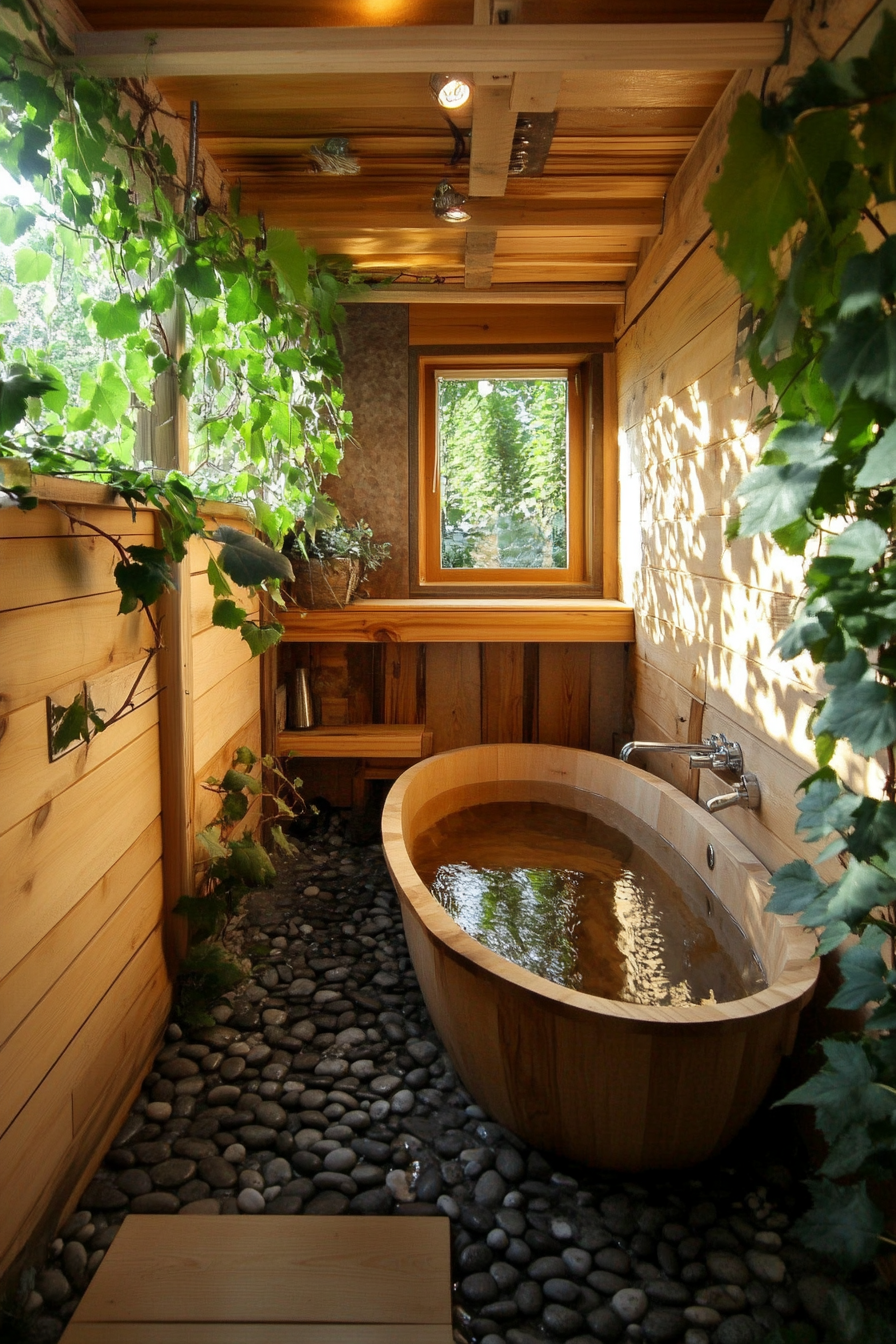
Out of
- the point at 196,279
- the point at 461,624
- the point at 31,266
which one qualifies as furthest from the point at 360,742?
the point at 31,266

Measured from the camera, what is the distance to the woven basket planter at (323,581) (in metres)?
3.59

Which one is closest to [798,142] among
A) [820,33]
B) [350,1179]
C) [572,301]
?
[820,33]

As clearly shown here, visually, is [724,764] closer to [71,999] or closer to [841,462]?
[841,462]

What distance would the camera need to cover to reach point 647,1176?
1645 mm

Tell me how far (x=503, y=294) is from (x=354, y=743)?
197 cm

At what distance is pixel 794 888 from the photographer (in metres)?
1.33

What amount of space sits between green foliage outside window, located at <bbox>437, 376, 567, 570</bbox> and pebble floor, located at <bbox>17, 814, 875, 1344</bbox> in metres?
2.38

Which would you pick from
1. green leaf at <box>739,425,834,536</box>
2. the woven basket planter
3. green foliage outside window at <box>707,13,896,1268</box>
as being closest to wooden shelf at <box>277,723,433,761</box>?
the woven basket planter

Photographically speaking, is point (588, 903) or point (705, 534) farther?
point (705, 534)

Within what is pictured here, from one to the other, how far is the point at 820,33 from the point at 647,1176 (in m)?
2.09

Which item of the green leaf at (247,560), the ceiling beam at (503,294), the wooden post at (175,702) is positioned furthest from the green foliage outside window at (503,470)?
the green leaf at (247,560)

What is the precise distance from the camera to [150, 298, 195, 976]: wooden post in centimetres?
213

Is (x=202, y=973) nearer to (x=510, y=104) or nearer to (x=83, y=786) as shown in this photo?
(x=83, y=786)

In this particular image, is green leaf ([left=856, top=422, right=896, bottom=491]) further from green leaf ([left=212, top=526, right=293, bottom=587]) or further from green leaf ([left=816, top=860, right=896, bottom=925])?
green leaf ([left=212, top=526, right=293, bottom=587])
